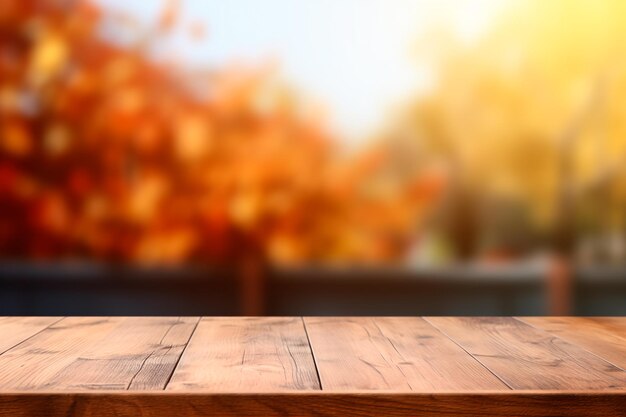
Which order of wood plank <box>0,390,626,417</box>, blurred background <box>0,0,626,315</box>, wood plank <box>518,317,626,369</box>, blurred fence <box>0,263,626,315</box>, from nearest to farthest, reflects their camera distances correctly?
wood plank <box>0,390,626,417</box>, wood plank <box>518,317,626,369</box>, blurred fence <box>0,263,626,315</box>, blurred background <box>0,0,626,315</box>

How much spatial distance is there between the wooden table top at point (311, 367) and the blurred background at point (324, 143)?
4.77 ft

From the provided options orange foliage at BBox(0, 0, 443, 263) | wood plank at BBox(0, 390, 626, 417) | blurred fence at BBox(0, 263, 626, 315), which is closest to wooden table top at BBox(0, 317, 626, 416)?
wood plank at BBox(0, 390, 626, 417)

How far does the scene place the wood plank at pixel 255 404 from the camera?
695 mm

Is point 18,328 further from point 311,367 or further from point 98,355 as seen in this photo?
point 311,367

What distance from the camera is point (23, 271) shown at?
2525 mm

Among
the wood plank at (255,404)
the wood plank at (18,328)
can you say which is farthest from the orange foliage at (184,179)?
the wood plank at (255,404)

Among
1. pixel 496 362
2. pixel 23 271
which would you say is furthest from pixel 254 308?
pixel 496 362

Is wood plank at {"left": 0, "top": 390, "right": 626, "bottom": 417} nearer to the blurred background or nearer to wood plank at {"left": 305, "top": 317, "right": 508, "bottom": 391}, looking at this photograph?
wood plank at {"left": 305, "top": 317, "right": 508, "bottom": 391}

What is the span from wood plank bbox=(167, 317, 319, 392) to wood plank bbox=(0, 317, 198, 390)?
2 cm

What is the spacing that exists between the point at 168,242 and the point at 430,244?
2.93 ft

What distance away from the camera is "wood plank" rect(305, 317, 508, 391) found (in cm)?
74

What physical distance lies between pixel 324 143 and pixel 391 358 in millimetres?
1788

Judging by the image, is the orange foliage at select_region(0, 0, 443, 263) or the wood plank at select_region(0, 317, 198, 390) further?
the orange foliage at select_region(0, 0, 443, 263)

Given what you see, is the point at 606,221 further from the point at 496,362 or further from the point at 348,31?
the point at 496,362
